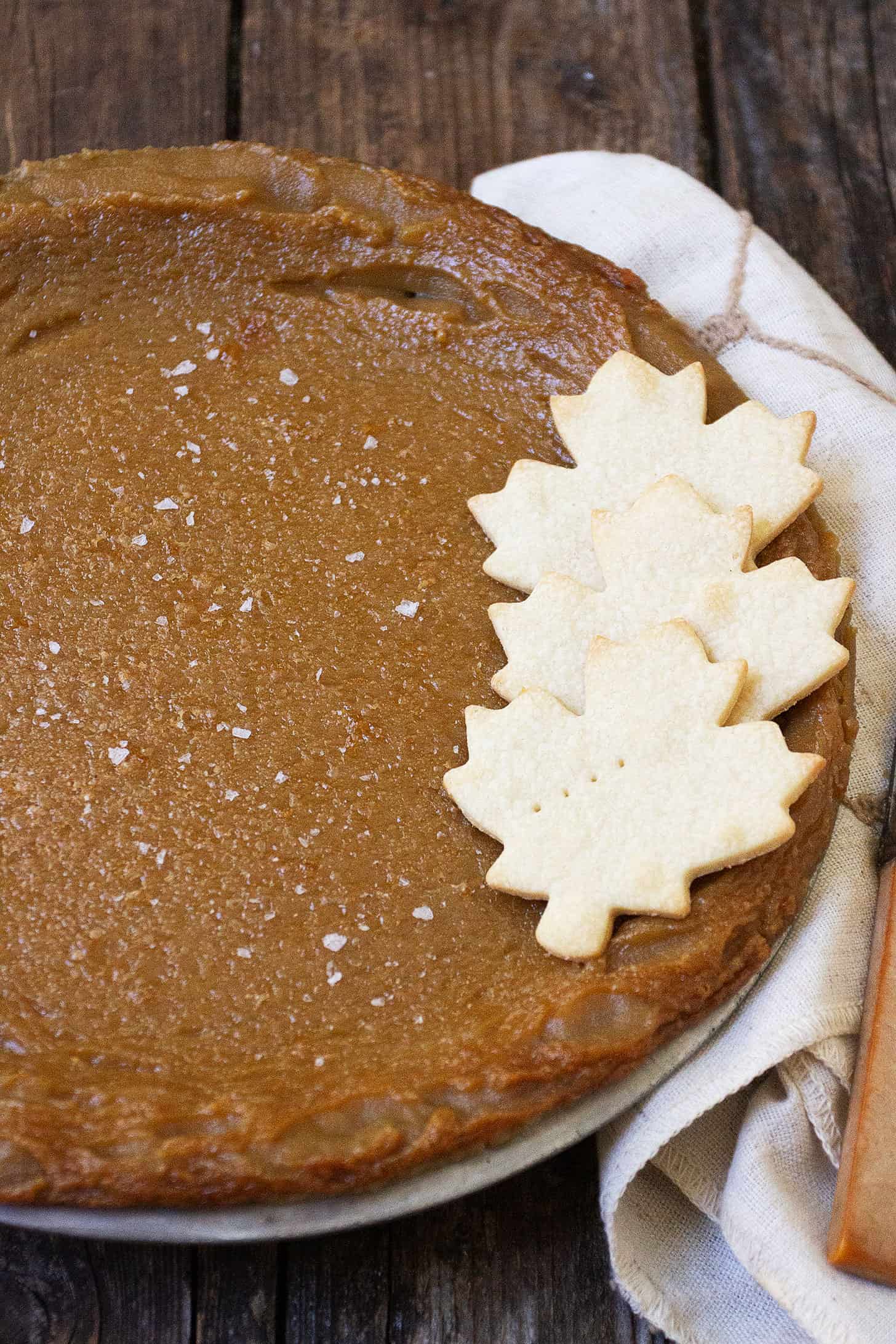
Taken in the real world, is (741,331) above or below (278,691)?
above

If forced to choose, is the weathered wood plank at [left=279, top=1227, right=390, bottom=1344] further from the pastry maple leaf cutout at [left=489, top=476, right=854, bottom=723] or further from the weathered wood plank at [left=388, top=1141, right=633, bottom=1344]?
the pastry maple leaf cutout at [left=489, top=476, right=854, bottom=723]

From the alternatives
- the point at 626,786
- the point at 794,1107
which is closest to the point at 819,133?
the point at 626,786

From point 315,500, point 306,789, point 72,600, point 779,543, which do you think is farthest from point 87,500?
point 779,543

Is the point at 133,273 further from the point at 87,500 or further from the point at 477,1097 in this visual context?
the point at 477,1097

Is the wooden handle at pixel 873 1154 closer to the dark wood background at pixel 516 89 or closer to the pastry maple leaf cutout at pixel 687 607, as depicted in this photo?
the pastry maple leaf cutout at pixel 687 607

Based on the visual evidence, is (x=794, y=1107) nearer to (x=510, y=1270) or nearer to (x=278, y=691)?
(x=510, y=1270)

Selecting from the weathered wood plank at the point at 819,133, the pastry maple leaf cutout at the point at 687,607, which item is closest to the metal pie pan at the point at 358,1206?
the pastry maple leaf cutout at the point at 687,607

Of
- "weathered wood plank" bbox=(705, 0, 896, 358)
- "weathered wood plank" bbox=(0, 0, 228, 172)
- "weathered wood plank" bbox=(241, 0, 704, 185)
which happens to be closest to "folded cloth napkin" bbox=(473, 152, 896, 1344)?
"weathered wood plank" bbox=(705, 0, 896, 358)
